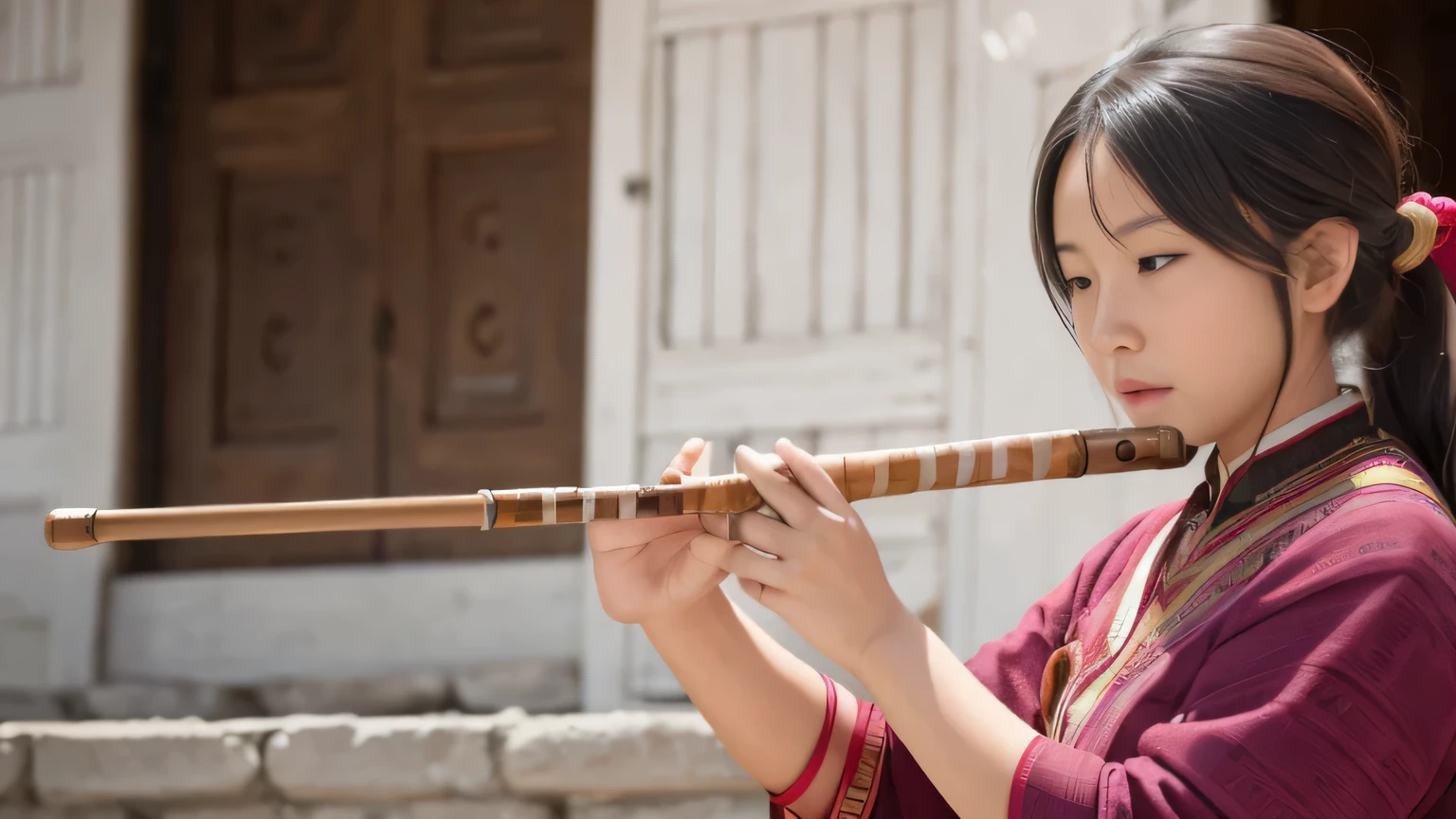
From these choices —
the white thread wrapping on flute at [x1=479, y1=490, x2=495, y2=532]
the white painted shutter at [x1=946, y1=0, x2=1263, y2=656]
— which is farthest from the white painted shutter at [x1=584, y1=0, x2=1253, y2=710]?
the white thread wrapping on flute at [x1=479, y1=490, x2=495, y2=532]

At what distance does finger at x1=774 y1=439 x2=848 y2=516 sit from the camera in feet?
3.14

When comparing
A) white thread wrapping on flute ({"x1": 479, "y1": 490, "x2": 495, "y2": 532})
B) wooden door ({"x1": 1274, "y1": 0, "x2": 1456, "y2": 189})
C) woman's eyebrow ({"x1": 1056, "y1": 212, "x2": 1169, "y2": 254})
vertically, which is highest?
wooden door ({"x1": 1274, "y1": 0, "x2": 1456, "y2": 189})

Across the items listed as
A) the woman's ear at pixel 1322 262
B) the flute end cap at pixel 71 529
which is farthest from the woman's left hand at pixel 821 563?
the flute end cap at pixel 71 529

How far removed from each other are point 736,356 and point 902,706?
2.22 meters

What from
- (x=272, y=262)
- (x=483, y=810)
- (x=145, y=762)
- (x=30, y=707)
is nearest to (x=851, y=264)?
(x=483, y=810)

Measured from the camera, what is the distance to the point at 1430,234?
3.34 ft

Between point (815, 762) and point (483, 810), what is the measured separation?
148 centimetres

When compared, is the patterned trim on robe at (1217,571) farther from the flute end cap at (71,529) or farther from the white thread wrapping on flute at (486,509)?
the flute end cap at (71,529)

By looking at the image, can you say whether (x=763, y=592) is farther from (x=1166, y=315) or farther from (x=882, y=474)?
(x=1166, y=315)

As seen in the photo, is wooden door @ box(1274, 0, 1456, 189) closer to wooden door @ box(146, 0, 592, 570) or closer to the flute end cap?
wooden door @ box(146, 0, 592, 570)

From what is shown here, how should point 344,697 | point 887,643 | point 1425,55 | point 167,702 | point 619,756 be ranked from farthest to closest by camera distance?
point 1425,55
point 167,702
point 344,697
point 619,756
point 887,643

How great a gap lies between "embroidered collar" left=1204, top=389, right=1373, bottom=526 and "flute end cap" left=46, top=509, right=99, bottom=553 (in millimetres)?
804

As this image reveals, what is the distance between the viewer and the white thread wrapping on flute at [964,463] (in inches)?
39.7

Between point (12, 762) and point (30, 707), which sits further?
point (30, 707)
